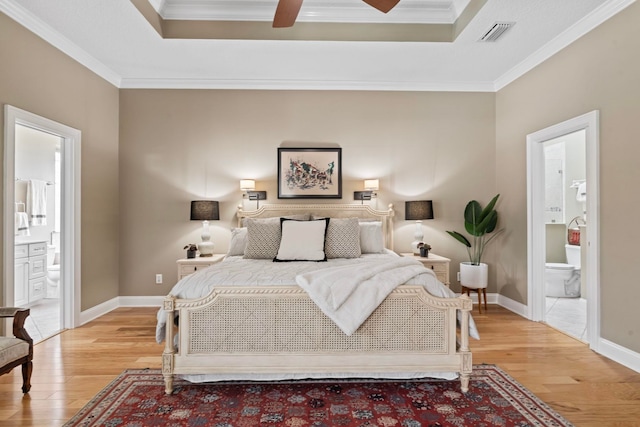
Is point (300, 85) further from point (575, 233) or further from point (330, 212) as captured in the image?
point (575, 233)

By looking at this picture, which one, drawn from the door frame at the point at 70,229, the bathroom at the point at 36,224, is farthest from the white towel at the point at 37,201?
the door frame at the point at 70,229

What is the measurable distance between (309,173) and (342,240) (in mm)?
1295

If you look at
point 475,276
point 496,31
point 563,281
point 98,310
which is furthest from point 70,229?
point 563,281

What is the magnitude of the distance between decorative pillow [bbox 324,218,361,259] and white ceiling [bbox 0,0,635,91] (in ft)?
6.14

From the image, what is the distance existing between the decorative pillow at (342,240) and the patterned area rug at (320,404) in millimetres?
1347

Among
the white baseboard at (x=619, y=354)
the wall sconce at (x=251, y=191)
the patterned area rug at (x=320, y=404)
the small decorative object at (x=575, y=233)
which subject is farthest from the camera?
the small decorative object at (x=575, y=233)

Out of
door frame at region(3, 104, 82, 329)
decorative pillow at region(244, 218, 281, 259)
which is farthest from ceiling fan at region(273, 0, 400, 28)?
door frame at region(3, 104, 82, 329)

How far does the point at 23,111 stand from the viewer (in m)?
3.06

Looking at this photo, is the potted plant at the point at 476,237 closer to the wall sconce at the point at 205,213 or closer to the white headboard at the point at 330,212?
the white headboard at the point at 330,212

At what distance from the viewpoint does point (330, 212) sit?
4.52 metres

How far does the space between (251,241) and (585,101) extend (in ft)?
11.3

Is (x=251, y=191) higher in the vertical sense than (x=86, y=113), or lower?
lower

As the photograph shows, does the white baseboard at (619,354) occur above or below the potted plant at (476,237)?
below

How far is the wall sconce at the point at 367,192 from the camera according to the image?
4461mm
